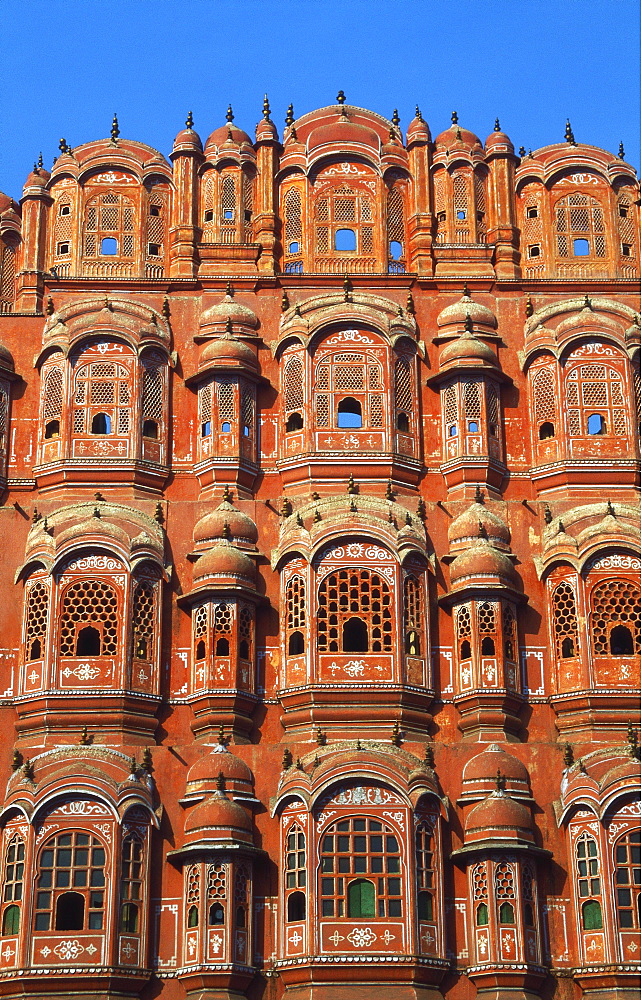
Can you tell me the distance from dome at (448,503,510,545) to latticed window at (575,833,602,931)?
625 centimetres

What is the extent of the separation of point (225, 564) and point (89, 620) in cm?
283

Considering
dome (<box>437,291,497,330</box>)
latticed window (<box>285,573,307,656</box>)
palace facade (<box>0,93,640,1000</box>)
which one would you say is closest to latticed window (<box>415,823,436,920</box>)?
palace facade (<box>0,93,640,1000</box>)

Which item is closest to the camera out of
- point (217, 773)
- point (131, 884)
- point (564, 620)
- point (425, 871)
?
point (131, 884)

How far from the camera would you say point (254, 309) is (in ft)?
125

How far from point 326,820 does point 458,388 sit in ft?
32.3

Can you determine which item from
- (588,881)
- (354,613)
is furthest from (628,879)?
(354,613)

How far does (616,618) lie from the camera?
34719mm

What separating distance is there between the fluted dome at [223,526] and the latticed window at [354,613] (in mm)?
1991

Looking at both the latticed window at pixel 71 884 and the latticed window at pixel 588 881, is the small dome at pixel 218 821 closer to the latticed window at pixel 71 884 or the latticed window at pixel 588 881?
the latticed window at pixel 71 884

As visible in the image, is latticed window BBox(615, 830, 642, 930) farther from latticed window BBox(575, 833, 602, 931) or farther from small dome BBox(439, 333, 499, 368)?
small dome BBox(439, 333, 499, 368)

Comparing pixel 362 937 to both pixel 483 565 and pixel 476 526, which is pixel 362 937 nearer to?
pixel 483 565

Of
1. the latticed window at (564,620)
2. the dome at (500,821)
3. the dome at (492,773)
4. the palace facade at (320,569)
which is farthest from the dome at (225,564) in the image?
the dome at (500,821)

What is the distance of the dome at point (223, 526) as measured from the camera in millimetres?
35312

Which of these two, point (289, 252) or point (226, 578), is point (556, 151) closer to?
point (289, 252)
